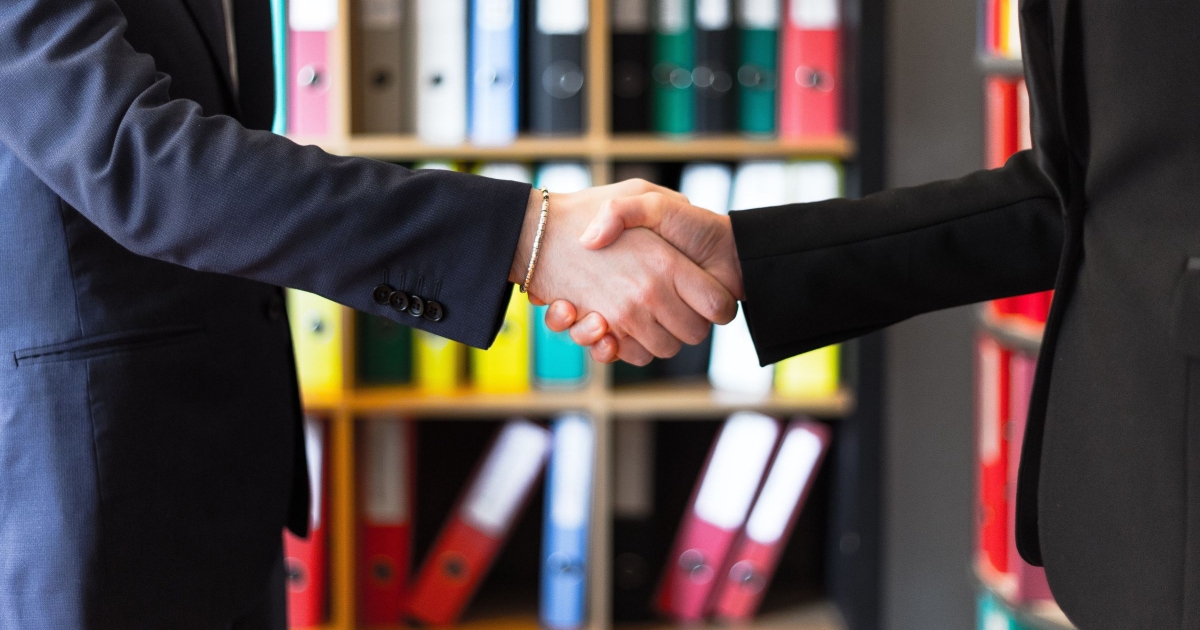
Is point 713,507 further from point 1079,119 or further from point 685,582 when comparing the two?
point 1079,119

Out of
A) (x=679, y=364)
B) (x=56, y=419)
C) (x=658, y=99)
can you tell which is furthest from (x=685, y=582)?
(x=56, y=419)

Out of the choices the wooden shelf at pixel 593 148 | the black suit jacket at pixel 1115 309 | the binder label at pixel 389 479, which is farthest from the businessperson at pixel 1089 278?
the binder label at pixel 389 479

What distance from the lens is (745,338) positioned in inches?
78.4

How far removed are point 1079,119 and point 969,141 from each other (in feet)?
3.60

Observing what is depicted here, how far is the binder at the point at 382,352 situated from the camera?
2002 mm

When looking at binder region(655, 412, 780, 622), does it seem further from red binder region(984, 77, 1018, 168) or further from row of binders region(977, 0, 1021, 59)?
row of binders region(977, 0, 1021, 59)

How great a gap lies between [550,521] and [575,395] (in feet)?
0.87

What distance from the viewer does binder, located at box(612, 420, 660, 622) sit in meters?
2.04

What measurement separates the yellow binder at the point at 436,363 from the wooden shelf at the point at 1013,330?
101 centimetres

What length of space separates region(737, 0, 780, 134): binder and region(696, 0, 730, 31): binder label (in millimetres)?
42

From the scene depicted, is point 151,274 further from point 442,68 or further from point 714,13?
point 714,13

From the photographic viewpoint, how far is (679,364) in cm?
209

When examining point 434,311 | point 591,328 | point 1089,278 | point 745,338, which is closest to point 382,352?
point 745,338

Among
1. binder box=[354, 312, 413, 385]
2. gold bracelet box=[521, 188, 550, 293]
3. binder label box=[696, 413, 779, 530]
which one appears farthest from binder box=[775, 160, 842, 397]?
gold bracelet box=[521, 188, 550, 293]
